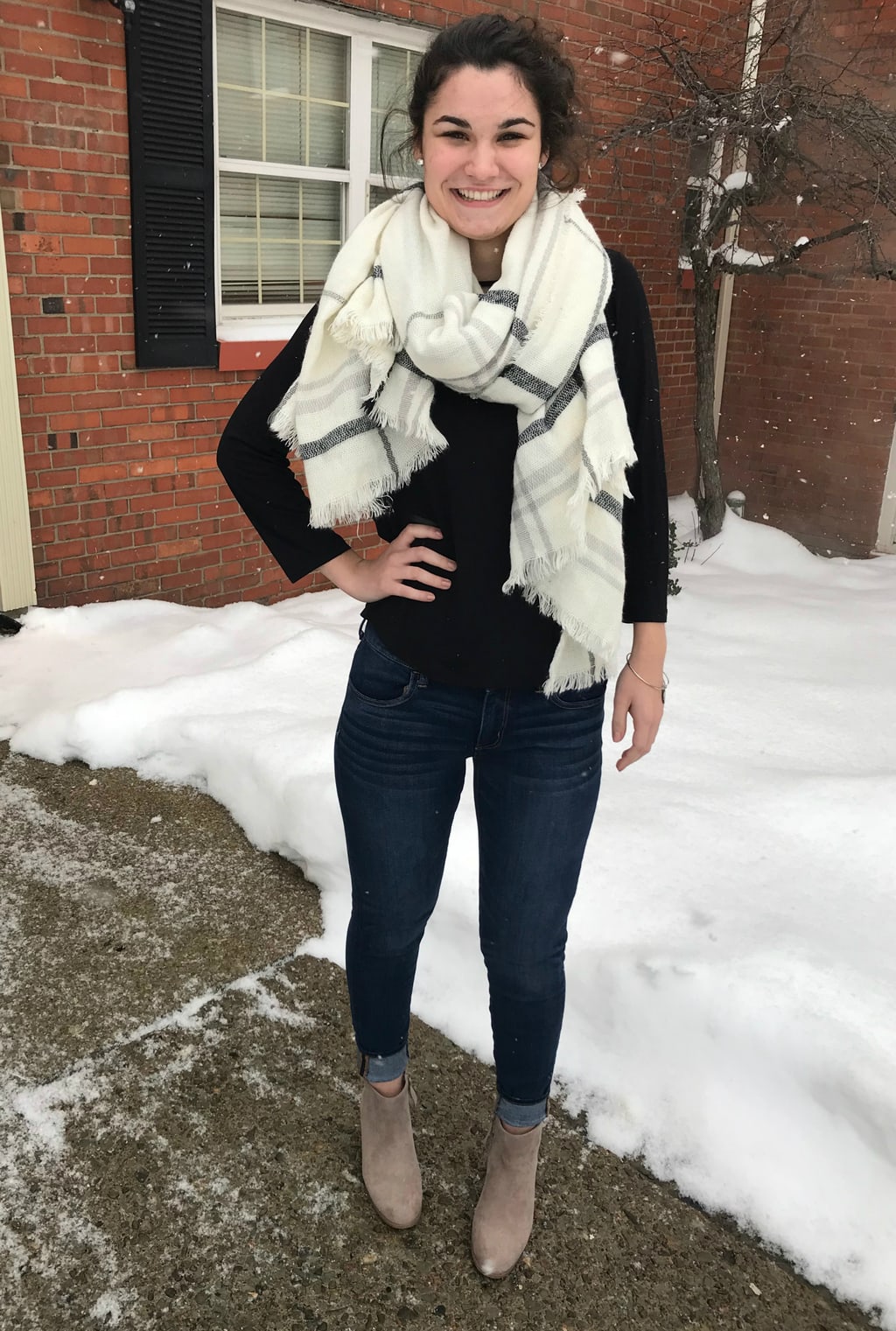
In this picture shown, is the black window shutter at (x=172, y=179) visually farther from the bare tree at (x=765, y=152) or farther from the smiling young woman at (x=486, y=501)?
the smiling young woman at (x=486, y=501)

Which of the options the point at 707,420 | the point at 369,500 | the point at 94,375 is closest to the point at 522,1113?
the point at 369,500

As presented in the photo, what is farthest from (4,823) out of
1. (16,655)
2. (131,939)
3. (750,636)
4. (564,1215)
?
(750,636)

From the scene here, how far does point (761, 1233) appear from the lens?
1.88 metres

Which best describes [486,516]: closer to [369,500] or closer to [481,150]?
[369,500]

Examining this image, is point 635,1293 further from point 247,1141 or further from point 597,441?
point 597,441

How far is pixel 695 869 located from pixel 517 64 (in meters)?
1.95

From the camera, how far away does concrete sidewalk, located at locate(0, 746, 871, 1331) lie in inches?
67.7

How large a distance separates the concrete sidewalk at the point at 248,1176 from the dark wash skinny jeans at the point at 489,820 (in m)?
0.29

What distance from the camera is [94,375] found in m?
4.36

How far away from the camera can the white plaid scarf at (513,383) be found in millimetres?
1490

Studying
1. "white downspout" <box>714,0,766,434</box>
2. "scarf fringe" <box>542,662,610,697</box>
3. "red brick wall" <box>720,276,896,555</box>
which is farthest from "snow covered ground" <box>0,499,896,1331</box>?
"white downspout" <box>714,0,766,434</box>

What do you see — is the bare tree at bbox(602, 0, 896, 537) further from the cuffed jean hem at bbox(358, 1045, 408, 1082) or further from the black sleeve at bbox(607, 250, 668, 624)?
the cuffed jean hem at bbox(358, 1045, 408, 1082)

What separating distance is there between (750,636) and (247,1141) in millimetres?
3655

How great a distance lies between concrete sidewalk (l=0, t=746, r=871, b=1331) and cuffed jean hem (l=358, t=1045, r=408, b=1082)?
0.24 m
